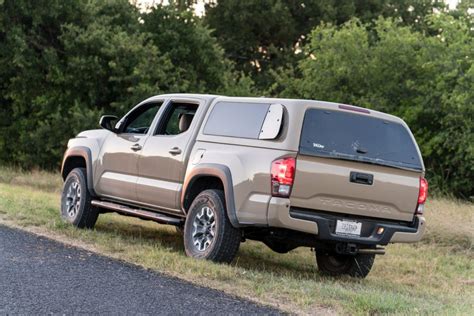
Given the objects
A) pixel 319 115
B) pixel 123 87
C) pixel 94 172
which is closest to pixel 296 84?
pixel 123 87

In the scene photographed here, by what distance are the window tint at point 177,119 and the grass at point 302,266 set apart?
1473mm

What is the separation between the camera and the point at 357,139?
808cm

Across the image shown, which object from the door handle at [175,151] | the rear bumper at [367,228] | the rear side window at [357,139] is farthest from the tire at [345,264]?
the door handle at [175,151]

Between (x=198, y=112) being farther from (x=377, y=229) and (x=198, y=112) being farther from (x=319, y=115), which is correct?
(x=377, y=229)

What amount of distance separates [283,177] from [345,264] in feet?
7.39

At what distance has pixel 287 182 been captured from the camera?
24.9 feet

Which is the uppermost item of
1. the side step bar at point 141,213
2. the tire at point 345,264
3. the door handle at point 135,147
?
the door handle at point 135,147

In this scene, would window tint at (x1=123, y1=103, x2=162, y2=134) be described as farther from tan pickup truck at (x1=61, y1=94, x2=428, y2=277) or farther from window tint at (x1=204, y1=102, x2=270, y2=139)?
window tint at (x1=204, y1=102, x2=270, y2=139)

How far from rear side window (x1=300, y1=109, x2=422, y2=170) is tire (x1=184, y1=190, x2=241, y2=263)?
1.19m

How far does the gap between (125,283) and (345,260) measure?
Result: 3.44 m

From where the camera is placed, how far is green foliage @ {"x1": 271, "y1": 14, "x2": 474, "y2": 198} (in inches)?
971

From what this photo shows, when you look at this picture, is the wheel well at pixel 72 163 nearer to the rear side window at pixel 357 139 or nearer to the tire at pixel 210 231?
the tire at pixel 210 231

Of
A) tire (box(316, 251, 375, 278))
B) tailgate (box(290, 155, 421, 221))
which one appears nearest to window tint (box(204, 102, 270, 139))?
tailgate (box(290, 155, 421, 221))

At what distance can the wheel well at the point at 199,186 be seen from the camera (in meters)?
8.54
